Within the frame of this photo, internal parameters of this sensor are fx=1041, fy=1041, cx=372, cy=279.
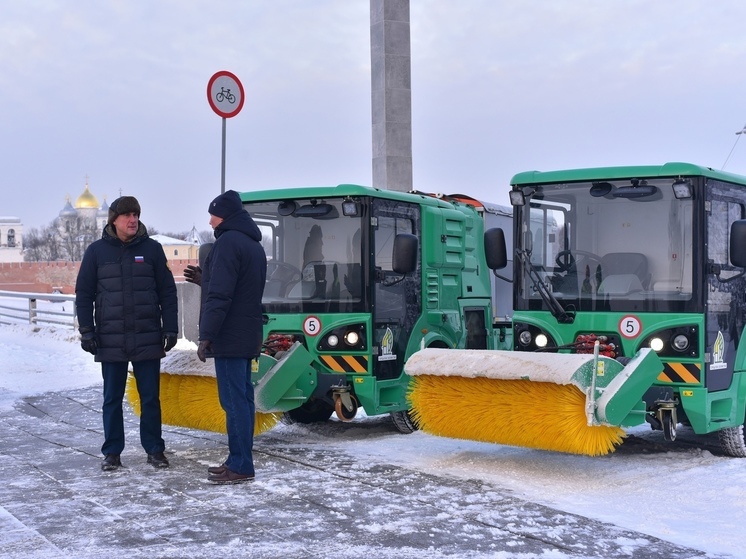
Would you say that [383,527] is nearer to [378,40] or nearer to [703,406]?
[703,406]

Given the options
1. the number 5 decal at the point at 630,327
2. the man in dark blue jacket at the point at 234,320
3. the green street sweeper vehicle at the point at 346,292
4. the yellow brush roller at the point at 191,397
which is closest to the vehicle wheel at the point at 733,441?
the number 5 decal at the point at 630,327

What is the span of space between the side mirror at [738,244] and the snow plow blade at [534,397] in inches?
40.9

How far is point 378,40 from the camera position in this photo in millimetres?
15805

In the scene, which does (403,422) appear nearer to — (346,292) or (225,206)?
(346,292)

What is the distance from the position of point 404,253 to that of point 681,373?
2631mm

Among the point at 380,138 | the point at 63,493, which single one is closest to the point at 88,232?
the point at 380,138

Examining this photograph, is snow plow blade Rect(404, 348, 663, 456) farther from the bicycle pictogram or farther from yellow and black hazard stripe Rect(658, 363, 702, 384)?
the bicycle pictogram

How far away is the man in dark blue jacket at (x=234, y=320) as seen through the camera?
24.1 ft

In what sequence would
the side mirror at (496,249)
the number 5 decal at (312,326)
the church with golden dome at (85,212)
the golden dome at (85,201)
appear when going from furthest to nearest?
1. the golden dome at (85,201)
2. the church with golden dome at (85,212)
3. the number 5 decal at (312,326)
4. the side mirror at (496,249)

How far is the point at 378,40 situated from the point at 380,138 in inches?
58.1

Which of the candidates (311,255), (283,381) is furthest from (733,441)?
(311,255)

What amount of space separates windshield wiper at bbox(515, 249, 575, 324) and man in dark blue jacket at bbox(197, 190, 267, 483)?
235cm

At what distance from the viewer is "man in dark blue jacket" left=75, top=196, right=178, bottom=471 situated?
313 inches

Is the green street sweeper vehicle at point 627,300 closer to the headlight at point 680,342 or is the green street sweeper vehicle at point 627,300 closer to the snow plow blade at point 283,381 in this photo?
the headlight at point 680,342
